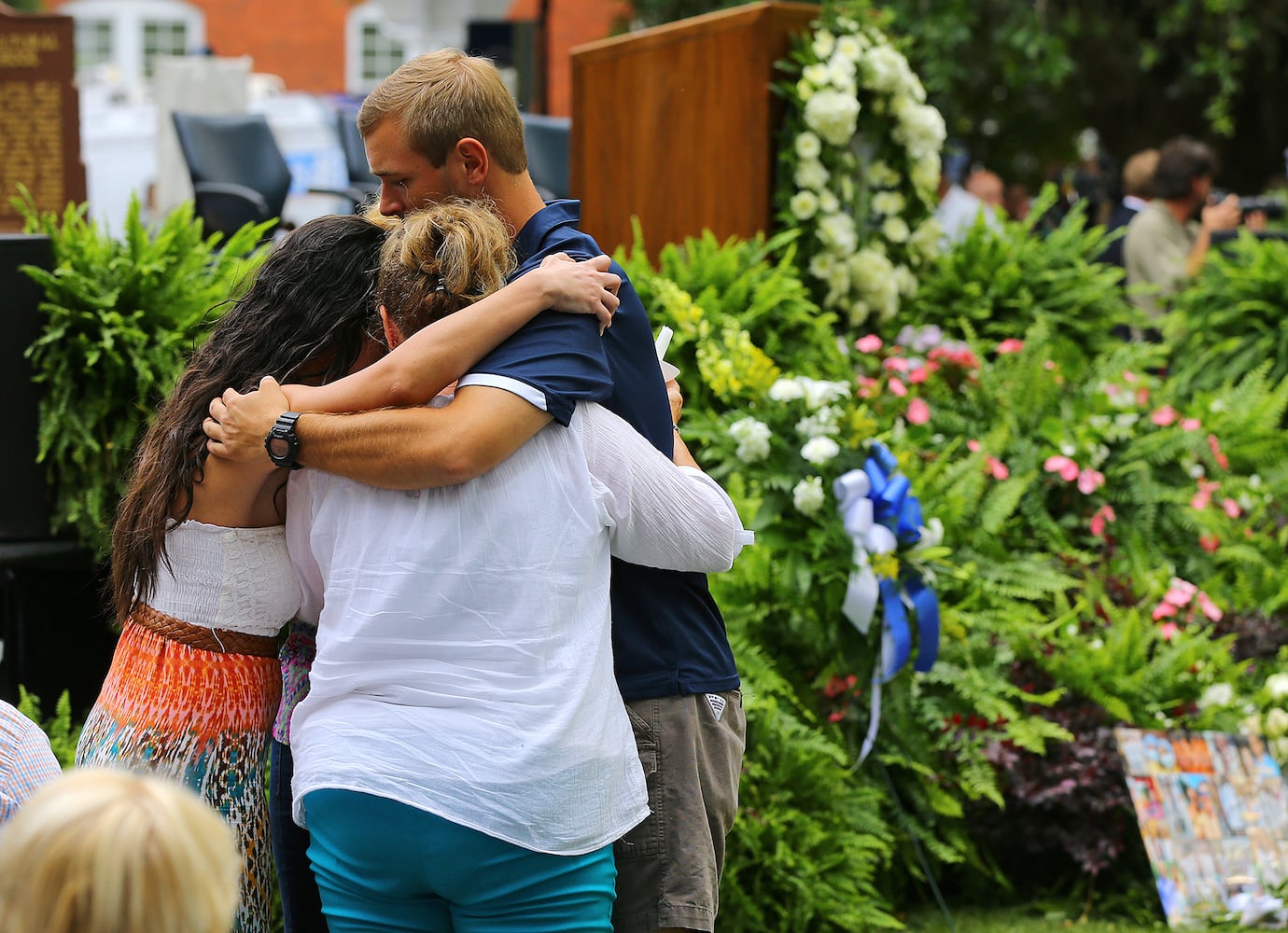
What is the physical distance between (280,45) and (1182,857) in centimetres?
2509

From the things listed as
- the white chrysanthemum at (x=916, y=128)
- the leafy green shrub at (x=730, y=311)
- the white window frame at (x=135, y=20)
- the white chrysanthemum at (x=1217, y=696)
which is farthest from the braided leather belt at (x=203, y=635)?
the white window frame at (x=135, y=20)

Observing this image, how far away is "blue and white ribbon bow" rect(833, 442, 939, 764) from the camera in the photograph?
12.8ft

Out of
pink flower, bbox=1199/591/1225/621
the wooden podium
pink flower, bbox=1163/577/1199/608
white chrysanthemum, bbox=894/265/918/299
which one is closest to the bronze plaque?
the wooden podium

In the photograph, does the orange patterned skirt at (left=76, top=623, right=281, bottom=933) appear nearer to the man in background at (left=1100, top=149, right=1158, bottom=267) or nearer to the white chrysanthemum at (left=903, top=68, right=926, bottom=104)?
the white chrysanthemum at (left=903, top=68, right=926, bottom=104)

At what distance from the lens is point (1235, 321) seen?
23.8ft

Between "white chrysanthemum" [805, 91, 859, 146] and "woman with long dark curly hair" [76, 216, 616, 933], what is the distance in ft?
12.4

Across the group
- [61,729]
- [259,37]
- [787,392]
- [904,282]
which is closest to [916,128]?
[904,282]

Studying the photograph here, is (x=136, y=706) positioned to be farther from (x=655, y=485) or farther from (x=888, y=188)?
(x=888, y=188)

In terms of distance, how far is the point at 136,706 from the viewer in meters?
2.27

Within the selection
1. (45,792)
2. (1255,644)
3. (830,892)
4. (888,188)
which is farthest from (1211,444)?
(45,792)

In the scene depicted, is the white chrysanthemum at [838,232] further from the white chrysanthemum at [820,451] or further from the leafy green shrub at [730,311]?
the white chrysanthemum at [820,451]

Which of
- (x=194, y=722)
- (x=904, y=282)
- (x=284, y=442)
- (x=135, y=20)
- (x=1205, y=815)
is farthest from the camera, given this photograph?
(x=135, y=20)

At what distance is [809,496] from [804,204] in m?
2.21

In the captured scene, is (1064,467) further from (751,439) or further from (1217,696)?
(751,439)
